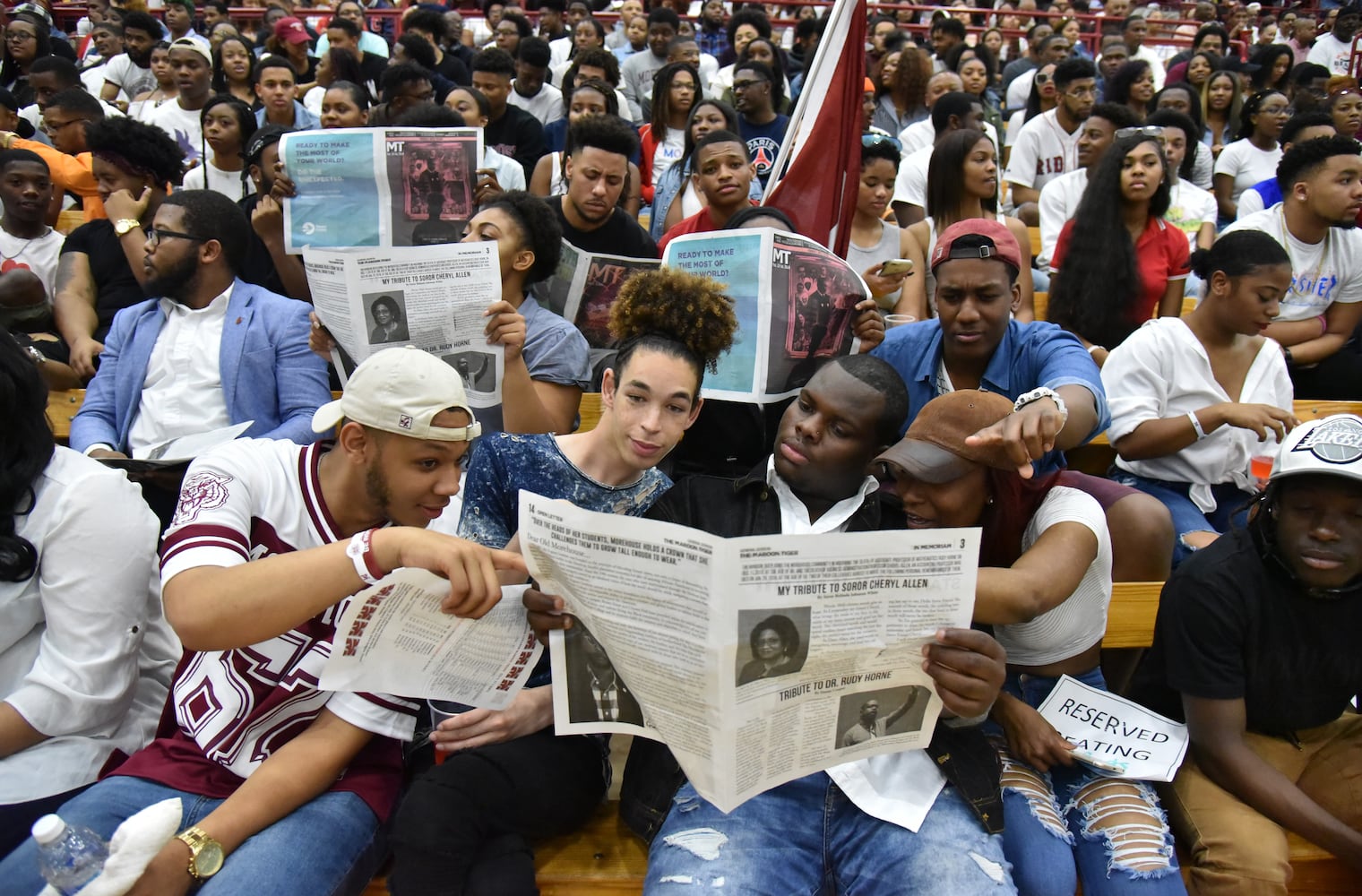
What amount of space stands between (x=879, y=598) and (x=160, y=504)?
2.37 m

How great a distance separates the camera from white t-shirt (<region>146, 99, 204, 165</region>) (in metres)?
6.48

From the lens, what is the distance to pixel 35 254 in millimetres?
4512

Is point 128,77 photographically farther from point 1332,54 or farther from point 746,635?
point 1332,54

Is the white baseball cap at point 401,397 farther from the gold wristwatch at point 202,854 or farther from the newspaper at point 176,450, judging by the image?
the newspaper at point 176,450

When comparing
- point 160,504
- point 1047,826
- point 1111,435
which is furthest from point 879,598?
point 160,504

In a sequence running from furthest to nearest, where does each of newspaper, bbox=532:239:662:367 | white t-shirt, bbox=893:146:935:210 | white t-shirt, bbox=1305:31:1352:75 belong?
white t-shirt, bbox=1305:31:1352:75 → white t-shirt, bbox=893:146:935:210 → newspaper, bbox=532:239:662:367

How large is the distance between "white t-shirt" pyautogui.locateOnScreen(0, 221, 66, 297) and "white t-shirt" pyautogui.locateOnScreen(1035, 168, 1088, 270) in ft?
15.9

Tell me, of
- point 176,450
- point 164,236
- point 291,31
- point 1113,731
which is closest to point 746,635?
point 1113,731

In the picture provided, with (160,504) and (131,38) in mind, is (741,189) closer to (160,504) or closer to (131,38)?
(160,504)

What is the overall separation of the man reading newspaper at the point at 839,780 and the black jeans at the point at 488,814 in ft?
0.52

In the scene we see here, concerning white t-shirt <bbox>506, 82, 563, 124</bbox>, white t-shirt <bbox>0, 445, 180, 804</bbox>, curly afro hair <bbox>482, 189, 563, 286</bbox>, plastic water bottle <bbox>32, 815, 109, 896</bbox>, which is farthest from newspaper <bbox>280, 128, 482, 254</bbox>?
white t-shirt <bbox>506, 82, 563, 124</bbox>

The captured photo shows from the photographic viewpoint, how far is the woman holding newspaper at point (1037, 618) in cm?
199

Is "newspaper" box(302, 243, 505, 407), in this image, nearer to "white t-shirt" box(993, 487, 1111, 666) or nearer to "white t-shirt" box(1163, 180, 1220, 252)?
"white t-shirt" box(993, 487, 1111, 666)

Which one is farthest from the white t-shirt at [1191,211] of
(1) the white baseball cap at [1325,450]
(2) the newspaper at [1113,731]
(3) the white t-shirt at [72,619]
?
(3) the white t-shirt at [72,619]
